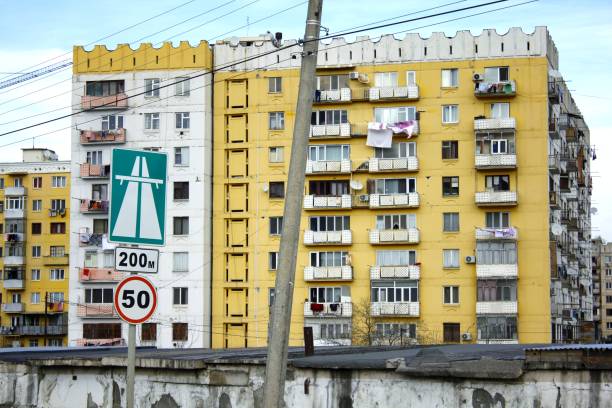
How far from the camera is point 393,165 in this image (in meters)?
77.0

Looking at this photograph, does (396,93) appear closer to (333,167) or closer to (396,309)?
(333,167)

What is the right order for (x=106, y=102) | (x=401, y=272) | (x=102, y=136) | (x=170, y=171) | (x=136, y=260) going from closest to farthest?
1. (x=136, y=260)
2. (x=401, y=272)
3. (x=170, y=171)
4. (x=102, y=136)
5. (x=106, y=102)

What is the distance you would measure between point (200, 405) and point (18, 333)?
93.7 meters

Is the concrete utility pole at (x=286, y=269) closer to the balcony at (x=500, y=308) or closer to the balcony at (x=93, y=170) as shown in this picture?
the balcony at (x=500, y=308)

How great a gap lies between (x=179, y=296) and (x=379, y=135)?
62.2 ft

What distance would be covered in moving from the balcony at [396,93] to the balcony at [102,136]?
19.4 m

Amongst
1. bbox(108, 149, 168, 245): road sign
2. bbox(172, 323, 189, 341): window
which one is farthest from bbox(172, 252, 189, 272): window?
bbox(108, 149, 168, 245): road sign

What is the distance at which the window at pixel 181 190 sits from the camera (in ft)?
263

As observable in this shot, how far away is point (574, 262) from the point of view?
88.3 m

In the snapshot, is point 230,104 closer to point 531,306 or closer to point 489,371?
point 531,306

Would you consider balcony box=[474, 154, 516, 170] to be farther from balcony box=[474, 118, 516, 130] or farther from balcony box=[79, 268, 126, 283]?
balcony box=[79, 268, 126, 283]

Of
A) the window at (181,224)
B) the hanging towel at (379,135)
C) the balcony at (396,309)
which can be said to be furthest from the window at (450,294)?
the window at (181,224)

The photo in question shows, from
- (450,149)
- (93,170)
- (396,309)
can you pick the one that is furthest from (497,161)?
(93,170)

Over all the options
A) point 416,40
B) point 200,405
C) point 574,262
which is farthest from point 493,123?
point 200,405
